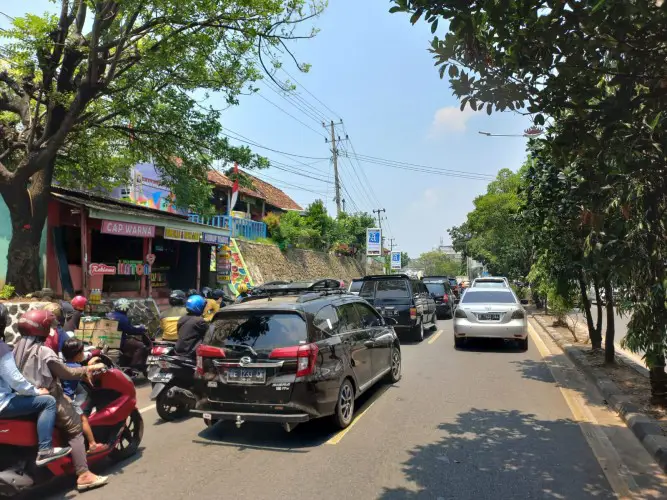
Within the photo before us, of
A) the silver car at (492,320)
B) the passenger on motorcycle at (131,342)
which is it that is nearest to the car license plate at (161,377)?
the passenger on motorcycle at (131,342)

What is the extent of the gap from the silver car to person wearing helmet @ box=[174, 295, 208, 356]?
24.1ft

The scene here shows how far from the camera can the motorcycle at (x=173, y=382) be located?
6309mm

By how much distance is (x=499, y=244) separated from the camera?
2950 centimetres

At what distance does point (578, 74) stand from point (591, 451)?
382cm

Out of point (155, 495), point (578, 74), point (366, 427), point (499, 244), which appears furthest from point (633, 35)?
point (499, 244)

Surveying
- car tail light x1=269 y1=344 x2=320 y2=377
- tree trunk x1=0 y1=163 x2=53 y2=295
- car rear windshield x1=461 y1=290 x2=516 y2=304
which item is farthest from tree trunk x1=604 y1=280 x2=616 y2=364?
tree trunk x1=0 y1=163 x2=53 y2=295

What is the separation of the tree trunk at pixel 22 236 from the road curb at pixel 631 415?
37.1 ft

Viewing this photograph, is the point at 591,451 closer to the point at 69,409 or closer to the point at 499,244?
the point at 69,409

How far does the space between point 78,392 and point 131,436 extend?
32.2 inches

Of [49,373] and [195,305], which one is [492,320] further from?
[49,373]

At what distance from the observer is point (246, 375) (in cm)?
540

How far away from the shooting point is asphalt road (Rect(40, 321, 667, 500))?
4.21m

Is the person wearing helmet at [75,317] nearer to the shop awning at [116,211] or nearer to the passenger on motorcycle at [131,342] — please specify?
the passenger on motorcycle at [131,342]

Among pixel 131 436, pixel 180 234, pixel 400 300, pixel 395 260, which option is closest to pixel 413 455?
pixel 131 436
